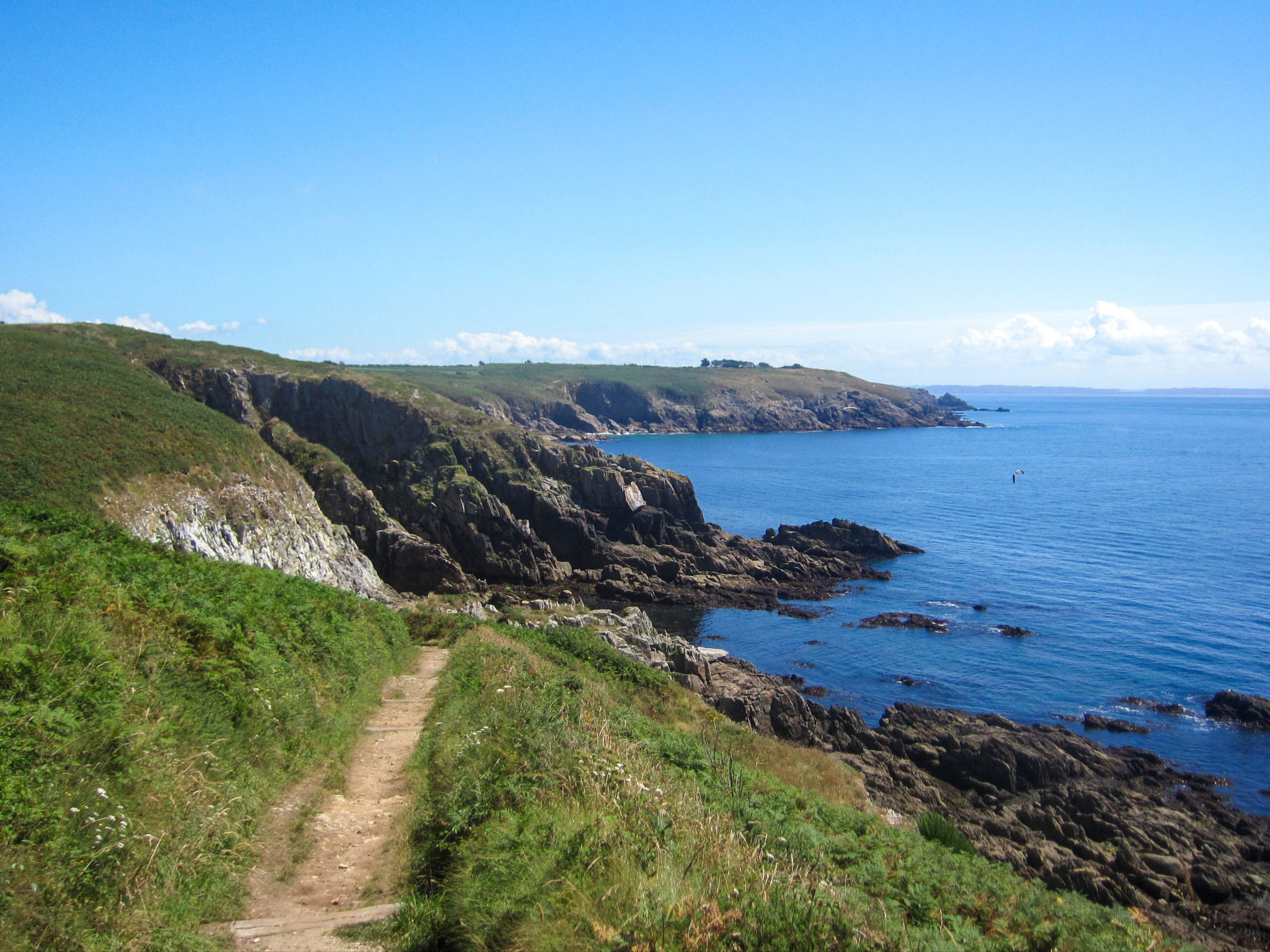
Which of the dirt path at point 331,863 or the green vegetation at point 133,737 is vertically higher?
the green vegetation at point 133,737

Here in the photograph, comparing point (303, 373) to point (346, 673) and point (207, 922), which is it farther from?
point (207, 922)

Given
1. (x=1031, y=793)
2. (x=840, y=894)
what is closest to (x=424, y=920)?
(x=840, y=894)

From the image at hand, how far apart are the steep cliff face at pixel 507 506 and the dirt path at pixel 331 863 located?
4143 centimetres

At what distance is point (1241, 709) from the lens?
3338 cm

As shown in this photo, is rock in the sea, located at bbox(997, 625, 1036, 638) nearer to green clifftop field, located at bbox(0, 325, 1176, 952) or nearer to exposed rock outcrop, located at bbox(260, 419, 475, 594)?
green clifftop field, located at bbox(0, 325, 1176, 952)

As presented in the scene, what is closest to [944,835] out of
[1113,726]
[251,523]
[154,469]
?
[1113,726]

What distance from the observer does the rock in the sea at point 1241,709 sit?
32812mm

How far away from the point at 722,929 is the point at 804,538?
207ft

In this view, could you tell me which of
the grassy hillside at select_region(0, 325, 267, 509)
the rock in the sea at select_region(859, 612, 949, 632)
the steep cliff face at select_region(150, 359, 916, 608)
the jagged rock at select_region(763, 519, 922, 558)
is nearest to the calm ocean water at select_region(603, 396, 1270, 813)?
the rock in the sea at select_region(859, 612, 949, 632)

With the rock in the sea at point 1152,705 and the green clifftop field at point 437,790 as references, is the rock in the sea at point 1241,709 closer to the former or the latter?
the rock in the sea at point 1152,705

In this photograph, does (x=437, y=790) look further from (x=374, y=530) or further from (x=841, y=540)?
(x=841, y=540)

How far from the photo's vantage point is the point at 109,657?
871 cm

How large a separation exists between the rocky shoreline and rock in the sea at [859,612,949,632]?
47.0 feet

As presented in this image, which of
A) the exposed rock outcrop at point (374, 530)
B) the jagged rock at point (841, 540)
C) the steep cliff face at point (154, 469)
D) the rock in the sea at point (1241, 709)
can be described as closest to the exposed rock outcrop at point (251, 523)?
the steep cliff face at point (154, 469)
